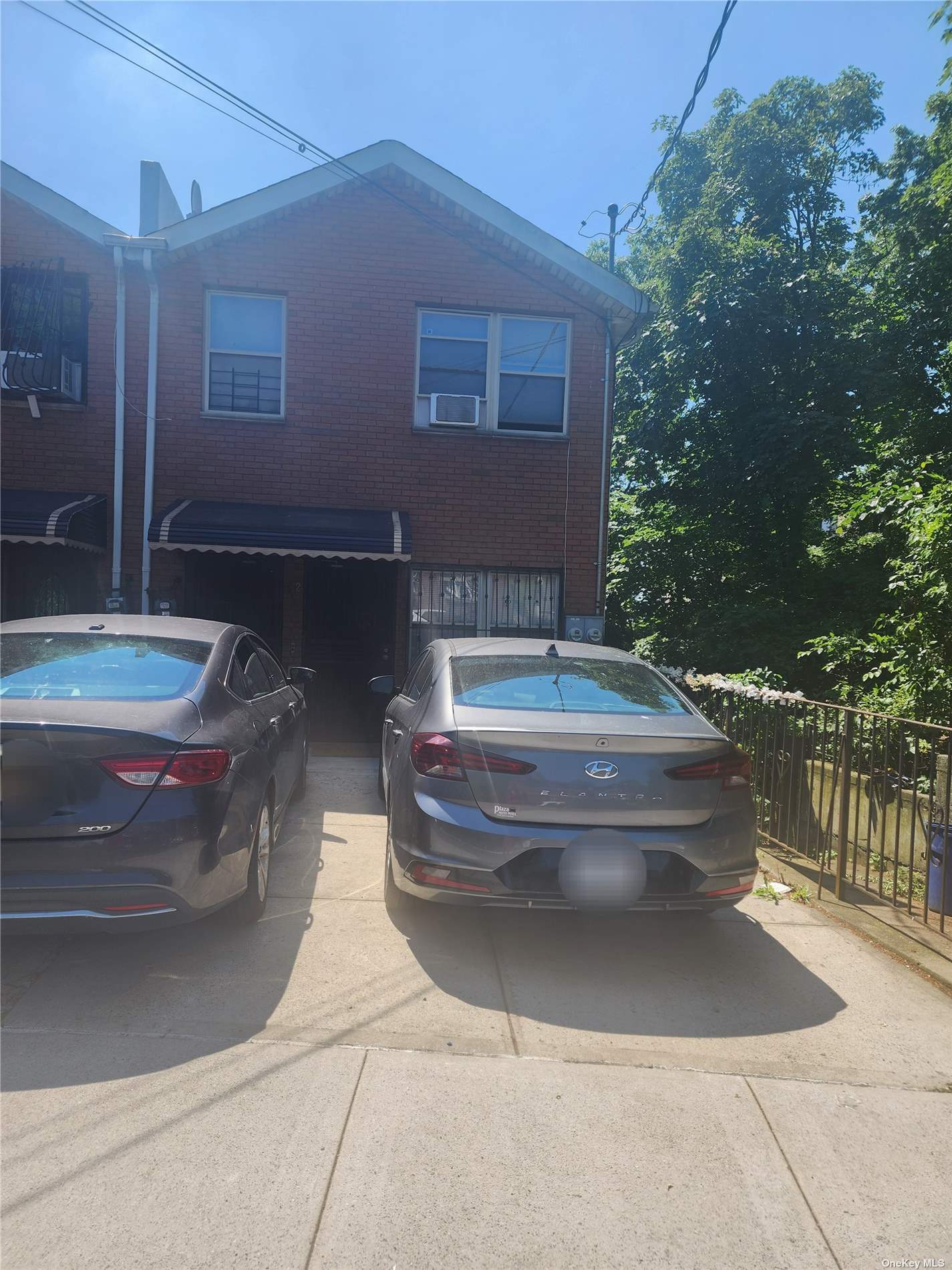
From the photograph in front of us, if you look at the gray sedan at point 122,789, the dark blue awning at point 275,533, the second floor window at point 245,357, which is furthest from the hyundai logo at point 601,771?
the second floor window at point 245,357

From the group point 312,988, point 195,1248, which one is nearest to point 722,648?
point 312,988

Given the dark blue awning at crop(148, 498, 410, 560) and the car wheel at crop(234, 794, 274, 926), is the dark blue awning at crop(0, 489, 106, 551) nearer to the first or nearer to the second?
the dark blue awning at crop(148, 498, 410, 560)

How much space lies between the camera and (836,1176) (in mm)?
2562

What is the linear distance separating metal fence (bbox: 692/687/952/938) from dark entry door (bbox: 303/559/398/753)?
4.67 meters

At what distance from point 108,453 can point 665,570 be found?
9.09 meters

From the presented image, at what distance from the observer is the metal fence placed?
16.4ft

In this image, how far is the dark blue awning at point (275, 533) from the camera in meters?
8.74

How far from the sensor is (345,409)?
33.3 ft

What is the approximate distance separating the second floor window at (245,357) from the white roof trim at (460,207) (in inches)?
31.0

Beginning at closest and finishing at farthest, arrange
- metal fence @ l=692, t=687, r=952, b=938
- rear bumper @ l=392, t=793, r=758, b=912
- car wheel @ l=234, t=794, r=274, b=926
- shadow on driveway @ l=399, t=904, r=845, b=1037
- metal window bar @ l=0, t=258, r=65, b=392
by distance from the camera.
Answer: shadow on driveway @ l=399, t=904, r=845, b=1037 < rear bumper @ l=392, t=793, r=758, b=912 < car wheel @ l=234, t=794, r=274, b=926 < metal fence @ l=692, t=687, r=952, b=938 < metal window bar @ l=0, t=258, r=65, b=392

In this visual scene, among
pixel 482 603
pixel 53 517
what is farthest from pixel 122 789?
pixel 482 603

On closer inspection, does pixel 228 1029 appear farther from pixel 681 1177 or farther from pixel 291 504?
pixel 291 504

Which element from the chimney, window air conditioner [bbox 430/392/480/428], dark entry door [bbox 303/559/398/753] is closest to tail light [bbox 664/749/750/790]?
dark entry door [bbox 303/559/398/753]

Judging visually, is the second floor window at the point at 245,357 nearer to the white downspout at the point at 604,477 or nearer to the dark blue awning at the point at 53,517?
the dark blue awning at the point at 53,517
